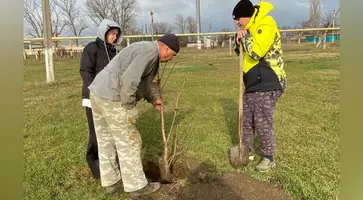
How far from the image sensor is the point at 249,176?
3131 millimetres

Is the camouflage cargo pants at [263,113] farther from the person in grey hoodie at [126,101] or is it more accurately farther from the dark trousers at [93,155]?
the dark trousers at [93,155]

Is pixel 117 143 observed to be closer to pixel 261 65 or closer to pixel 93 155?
pixel 93 155

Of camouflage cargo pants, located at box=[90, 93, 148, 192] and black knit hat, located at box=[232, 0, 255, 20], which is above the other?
black knit hat, located at box=[232, 0, 255, 20]

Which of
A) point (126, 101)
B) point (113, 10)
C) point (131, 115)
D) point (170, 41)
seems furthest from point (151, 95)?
point (113, 10)

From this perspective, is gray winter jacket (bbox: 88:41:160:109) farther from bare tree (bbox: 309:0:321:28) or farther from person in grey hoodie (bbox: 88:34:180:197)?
bare tree (bbox: 309:0:321:28)

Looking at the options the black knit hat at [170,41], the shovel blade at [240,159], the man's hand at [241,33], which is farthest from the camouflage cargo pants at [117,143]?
the man's hand at [241,33]

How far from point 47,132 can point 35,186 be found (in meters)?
1.93

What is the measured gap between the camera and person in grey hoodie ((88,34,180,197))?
2.45 m

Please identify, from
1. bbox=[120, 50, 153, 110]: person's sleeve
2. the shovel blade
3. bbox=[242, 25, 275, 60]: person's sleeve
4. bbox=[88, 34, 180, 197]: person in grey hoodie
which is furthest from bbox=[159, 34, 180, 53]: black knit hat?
the shovel blade

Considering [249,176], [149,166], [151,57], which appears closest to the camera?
[151,57]

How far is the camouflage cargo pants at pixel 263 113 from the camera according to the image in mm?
3119

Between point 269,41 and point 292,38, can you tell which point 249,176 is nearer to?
point 269,41

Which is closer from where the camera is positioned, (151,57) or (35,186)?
(151,57)
